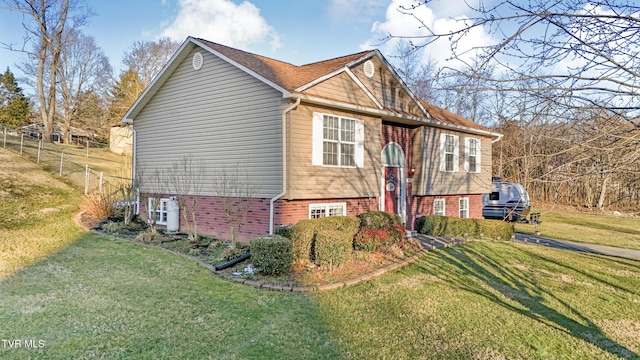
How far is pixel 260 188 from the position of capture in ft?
32.7

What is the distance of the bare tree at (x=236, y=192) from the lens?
10.2 meters

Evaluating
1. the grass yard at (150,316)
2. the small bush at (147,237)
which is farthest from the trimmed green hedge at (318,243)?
the small bush at (147,237)

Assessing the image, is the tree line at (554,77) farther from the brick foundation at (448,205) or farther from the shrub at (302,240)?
the brick foundation at (448,205)

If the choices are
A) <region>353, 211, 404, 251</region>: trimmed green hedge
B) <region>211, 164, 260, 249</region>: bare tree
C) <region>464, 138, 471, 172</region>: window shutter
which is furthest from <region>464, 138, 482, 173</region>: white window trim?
<region>211, 164, 260, 249</region>: bare tree

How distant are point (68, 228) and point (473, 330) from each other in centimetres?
1166

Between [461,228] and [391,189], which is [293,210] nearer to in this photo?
[391,189]

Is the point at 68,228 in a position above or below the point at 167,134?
below

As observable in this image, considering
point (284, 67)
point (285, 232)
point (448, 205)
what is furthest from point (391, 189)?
point (285, 232)

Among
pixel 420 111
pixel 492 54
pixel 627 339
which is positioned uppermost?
pixel 420 111

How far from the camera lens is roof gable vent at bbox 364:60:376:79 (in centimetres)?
1205

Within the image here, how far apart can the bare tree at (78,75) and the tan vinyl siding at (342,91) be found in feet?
108

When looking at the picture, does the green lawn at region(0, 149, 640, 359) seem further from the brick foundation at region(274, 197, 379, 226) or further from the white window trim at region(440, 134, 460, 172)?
the white window trim at region(440, 134, 460, 172)

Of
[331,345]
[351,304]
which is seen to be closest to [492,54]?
[331,345]

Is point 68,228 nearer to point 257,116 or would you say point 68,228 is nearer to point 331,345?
point 257,116
